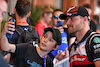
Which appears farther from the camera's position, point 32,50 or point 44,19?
point 44,19

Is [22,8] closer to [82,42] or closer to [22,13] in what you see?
[22,13]

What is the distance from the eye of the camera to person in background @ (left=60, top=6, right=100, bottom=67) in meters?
2.23

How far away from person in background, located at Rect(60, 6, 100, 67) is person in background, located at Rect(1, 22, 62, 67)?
1.41 feet

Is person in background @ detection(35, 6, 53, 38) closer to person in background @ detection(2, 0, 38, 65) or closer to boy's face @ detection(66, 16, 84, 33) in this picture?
person in background @ detection(2, 0, 38, 65)

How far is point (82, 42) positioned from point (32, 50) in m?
0.84

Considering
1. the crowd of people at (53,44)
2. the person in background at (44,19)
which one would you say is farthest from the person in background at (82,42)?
the person in background at (44,19)

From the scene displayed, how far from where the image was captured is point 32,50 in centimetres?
283

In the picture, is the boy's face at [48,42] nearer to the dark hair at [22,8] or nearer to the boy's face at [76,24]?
the boy's face at [76,24]

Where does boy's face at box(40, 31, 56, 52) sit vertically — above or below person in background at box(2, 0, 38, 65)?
below

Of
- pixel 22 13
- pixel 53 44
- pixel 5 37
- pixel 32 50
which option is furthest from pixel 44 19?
pixel 5 37

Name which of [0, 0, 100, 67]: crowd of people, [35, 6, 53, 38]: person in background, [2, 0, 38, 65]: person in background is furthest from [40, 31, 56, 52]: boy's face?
[35, 6, 53, 38]: person in background

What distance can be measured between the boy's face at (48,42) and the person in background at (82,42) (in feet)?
1.40

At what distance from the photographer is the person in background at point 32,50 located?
2572mm

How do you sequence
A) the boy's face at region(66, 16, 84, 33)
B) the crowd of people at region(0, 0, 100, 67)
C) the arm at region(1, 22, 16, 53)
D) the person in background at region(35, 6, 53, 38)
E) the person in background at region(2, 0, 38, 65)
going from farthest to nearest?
the person in background at region(35, 6, 53, 38)
the person in background at region(2, 0, 38, 65)
the boy's face at region(66, 16, 84, 33)
the arm at region(1, 22, 16, 53)
the crowd of people at region(0, 0, 100, 67)
